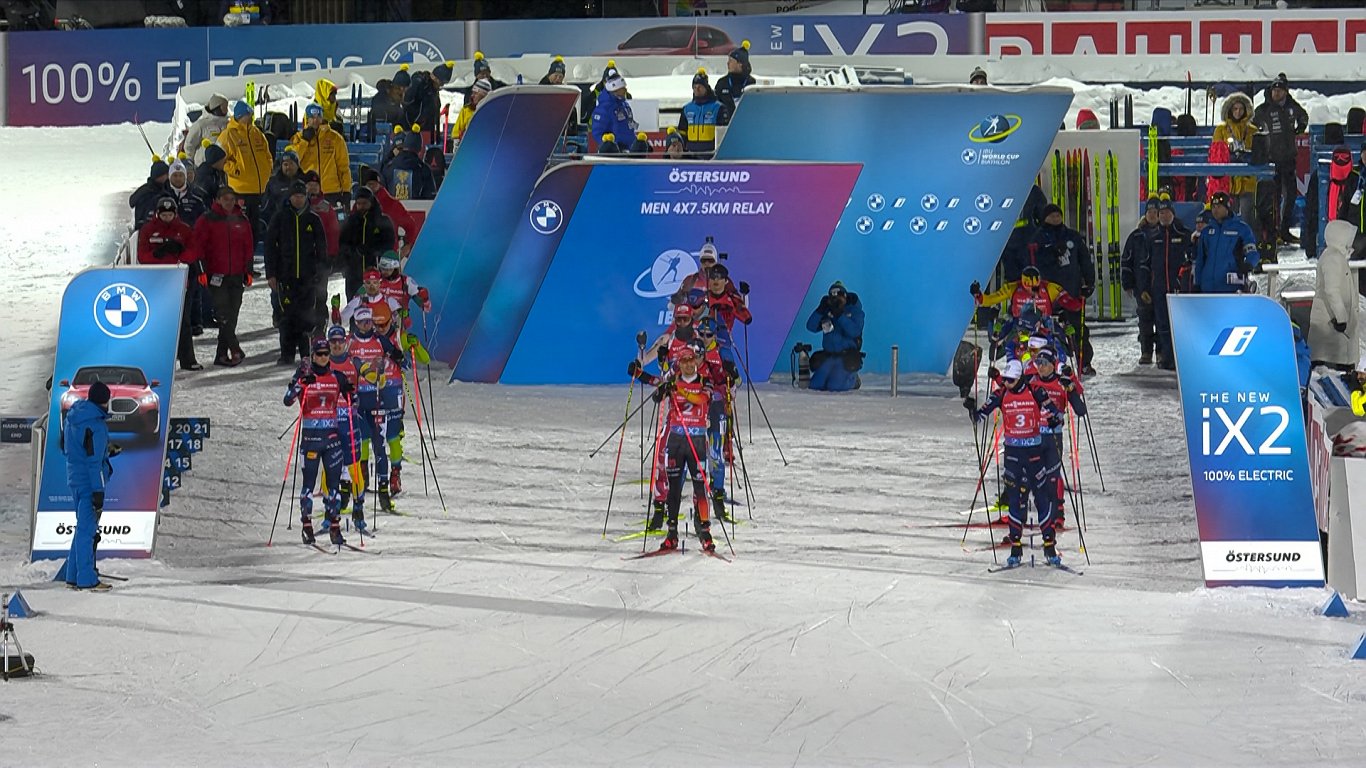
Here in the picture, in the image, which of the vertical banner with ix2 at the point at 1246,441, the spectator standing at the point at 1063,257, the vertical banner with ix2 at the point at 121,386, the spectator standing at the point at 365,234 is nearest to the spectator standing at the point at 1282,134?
the spectator standing at the point at 1063,257

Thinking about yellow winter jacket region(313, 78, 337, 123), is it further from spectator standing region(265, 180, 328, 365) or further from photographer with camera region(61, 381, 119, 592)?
photographer with camera region(61, 381, 119, 592)

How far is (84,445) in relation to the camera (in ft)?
42.9

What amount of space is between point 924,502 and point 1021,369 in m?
2.13

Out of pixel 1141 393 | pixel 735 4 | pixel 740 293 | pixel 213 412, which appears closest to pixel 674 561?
pixel 740 293

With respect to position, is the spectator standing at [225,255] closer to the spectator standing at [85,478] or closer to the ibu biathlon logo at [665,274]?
the ibu biathlon logo at [665,274]

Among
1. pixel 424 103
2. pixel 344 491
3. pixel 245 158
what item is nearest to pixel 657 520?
pixel 344 491

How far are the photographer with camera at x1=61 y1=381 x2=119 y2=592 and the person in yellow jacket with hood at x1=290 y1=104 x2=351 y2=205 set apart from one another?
8.87m

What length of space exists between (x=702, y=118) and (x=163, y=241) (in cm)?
695

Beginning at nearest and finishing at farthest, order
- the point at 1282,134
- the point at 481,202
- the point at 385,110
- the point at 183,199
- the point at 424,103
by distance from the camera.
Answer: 1. the point at 183,199
2. the point at 481,202
3. the point at 1282,134
4. the point at 424,103
5. the point at 385,110

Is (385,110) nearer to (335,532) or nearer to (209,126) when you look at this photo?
(209,126)

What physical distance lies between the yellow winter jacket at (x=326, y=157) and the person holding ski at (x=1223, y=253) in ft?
28.9

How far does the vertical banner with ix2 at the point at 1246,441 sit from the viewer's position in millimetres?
13125

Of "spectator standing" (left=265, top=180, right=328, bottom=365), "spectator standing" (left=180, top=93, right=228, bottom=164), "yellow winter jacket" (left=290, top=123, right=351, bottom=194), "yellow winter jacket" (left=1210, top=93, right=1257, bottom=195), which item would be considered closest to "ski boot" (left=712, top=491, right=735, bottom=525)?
"spectator standing" (left=265, top=180, right=328, bottom=365)

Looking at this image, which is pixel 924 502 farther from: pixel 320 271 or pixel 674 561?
pixel 320 271
